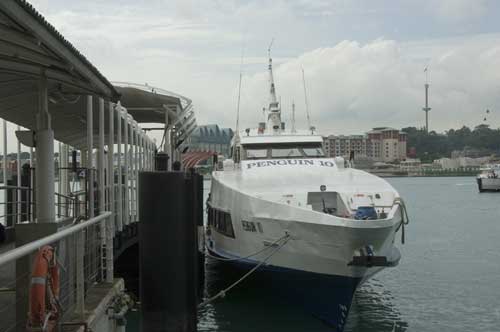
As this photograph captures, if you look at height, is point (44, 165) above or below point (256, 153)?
below

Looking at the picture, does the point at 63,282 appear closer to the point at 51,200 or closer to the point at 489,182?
the point at 51,200

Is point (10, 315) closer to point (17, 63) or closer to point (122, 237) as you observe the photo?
point (17, 63)

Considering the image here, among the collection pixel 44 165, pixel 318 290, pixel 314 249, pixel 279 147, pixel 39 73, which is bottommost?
pixel 318 290

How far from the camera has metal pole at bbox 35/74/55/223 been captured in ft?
24.2

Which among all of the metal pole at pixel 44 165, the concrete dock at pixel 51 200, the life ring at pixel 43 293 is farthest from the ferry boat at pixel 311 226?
the life ring at pixel 43 293

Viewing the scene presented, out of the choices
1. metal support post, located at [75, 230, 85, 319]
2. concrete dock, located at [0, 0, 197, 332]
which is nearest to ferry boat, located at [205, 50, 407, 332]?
concrete dock, located at [0, 0, 197, 332]

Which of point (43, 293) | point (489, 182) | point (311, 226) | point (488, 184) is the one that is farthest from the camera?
point (488, 184)

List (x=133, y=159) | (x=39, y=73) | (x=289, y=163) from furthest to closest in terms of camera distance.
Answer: (x=133, y=159), (x=289, y=163), (x=39, y=73)

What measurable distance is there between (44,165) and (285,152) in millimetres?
12107

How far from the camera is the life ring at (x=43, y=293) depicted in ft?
17.9

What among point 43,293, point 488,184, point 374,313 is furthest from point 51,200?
point 488,184

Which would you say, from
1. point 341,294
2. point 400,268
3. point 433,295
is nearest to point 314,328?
point 341,294

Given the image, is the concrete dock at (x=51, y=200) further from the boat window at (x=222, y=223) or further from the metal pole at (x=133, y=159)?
the boat window at (x=222, y=223)

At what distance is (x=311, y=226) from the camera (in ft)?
43.9
